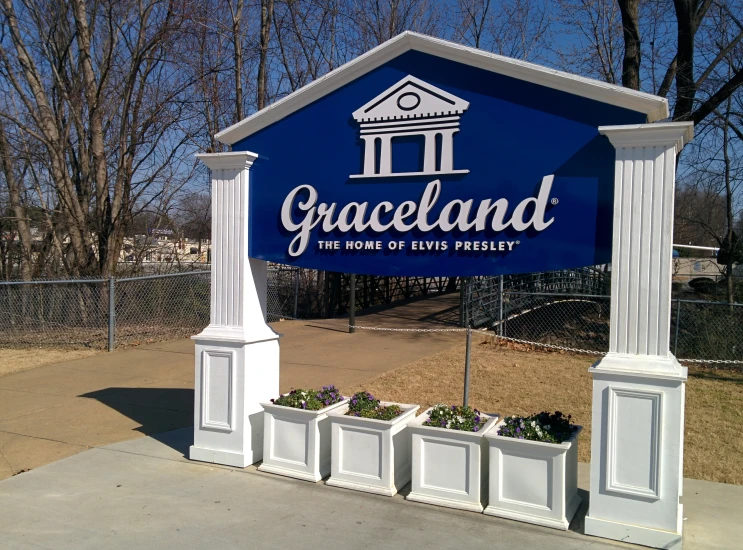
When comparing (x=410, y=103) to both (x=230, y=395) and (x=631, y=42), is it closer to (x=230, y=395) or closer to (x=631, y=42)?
(x=230, y=395)

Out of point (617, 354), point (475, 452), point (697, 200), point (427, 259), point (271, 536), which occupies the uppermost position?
point (697, 200)

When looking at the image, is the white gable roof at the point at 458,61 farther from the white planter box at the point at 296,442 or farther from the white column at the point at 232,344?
the white planter box at the point at 296,442

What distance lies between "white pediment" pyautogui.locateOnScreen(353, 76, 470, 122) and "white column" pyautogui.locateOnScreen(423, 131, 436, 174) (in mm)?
171

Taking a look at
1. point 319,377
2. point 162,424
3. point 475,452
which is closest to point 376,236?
point 475,452

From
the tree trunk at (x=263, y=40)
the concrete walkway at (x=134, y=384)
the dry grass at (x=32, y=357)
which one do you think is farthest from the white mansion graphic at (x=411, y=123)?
the tree trunk at (x=263, y=40)

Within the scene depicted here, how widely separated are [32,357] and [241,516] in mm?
8236

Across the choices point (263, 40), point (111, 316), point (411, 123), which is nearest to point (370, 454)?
point (411, 123)

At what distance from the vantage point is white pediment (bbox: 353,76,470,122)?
17.0ft

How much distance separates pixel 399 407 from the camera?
217 inches

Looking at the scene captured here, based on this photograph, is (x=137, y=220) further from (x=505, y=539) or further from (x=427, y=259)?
(x=505, y=539)

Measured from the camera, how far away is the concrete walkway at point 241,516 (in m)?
4.25

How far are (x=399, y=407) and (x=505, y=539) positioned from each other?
59.8 inches

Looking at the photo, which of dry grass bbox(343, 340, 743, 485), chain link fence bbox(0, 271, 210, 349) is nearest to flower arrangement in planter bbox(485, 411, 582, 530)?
dry grass bbox(343, 340, 743, 485)

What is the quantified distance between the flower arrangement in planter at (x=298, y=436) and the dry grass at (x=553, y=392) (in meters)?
2.57
